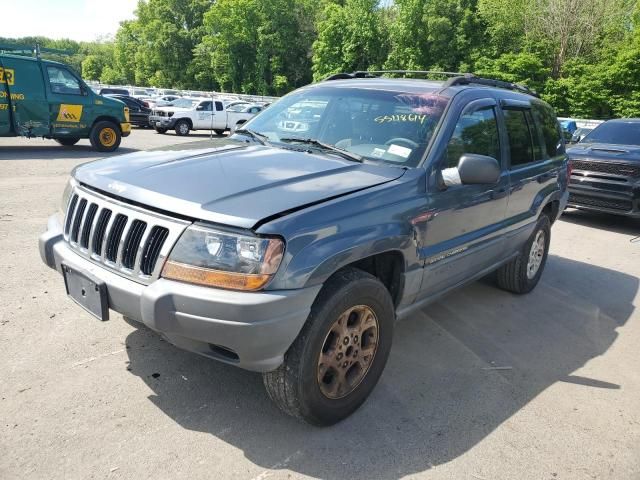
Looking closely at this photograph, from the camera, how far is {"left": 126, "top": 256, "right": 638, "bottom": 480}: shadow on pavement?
8.65 feet

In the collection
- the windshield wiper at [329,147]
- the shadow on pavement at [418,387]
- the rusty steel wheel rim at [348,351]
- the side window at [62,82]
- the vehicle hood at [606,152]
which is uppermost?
the side window at [62,82]

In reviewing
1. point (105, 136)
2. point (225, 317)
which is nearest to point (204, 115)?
point (105, 136)

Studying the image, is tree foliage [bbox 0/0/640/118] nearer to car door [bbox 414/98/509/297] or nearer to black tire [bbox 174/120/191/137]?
black tire [bbox 174/120/191/137]

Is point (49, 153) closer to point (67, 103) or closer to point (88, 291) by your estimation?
point (67, 103)

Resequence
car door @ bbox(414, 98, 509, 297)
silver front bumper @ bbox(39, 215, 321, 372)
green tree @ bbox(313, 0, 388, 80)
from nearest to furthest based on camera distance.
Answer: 1. silver front bumper @ bbox(39, 215, 321, 372)
2. car door @ bbox(414, 98, 509, 297)
3. green tree @ bbox(313, 0, 388, 80)

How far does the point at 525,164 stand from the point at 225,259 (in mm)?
3103

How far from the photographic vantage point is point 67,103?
39.3ft

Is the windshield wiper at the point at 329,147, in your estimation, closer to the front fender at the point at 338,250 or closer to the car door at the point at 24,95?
the front fender at the point at 338,250

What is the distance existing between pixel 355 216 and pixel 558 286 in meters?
3.78

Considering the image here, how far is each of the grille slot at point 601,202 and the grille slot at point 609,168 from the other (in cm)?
43

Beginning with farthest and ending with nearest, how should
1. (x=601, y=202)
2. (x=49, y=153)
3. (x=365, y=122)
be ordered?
1. (x=49, y=153)
2. (x=601, y=202)
3. (x=365, y=122)

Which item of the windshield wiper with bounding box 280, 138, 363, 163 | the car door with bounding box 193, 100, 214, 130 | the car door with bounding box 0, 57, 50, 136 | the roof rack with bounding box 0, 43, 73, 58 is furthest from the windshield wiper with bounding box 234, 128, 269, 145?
the car door with bounding box 193, 100, 214, 130

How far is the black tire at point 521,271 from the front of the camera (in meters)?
4.82

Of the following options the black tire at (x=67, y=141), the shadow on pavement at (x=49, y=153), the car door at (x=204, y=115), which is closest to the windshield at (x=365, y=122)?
the shadow on pavement at (x=49, y=153)
